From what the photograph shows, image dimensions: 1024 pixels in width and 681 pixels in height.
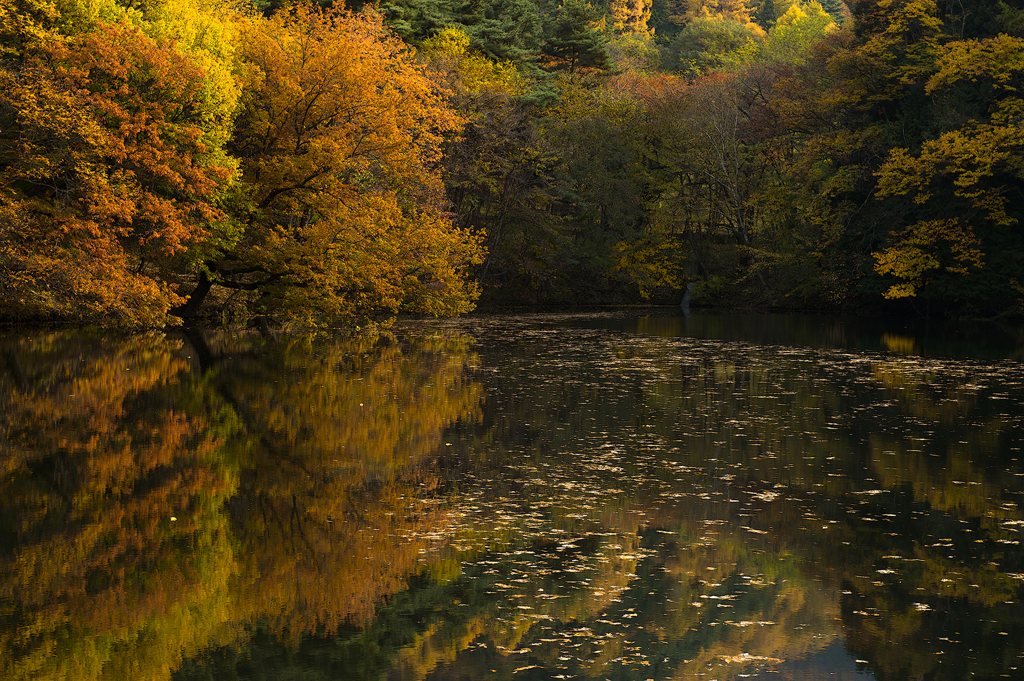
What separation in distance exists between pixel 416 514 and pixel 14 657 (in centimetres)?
401

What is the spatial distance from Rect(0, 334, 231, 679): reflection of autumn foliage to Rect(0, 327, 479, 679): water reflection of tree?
2cm

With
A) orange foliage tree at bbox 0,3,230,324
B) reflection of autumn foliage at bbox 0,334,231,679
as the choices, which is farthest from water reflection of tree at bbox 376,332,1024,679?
orange foliage tree at bbox 0,3,230,324

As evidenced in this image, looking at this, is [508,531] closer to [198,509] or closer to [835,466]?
[198,509]

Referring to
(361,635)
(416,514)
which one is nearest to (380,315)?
(416,514)

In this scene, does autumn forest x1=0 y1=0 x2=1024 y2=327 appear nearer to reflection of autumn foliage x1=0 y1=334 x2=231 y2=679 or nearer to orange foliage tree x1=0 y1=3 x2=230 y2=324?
orange foliage tree x1=0 y1=3 x2=230 y2=324

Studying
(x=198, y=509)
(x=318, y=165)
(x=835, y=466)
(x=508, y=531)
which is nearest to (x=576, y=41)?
(x=318, y=165)

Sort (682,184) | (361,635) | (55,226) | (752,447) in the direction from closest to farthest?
1. (361,635)
2. (752,447)
3. (55,226)
4. (682,184)

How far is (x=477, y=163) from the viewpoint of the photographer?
47125mm

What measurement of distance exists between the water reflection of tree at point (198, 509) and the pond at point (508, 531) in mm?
38

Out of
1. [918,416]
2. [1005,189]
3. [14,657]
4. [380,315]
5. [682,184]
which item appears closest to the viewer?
[14,657]

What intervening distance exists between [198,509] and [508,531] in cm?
312

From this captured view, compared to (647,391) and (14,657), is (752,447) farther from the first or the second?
(14,657)

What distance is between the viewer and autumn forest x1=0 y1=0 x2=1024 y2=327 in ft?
72.9

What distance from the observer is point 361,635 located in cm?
→ 655
